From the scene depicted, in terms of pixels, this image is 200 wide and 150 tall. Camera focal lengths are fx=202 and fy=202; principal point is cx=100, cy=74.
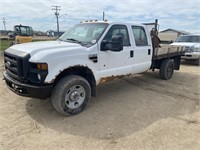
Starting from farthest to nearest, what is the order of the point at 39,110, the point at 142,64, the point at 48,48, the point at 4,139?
the point at 142,64
the point at 39,110
the point at 48,48
the point at 4,139

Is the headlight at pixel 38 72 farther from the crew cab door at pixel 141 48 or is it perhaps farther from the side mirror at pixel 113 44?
the crew cab door at pixel 141 48

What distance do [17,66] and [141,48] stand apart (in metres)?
3.35

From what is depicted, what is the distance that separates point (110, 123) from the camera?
3943 mm

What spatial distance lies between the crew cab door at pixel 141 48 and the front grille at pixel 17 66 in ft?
9.52

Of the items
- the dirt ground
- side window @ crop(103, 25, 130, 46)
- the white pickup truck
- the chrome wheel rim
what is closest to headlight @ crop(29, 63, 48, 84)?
the white pickup truck

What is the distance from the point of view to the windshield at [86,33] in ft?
15.1

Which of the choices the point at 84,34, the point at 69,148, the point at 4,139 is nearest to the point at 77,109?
the point at 69,148

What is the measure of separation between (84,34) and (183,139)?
313 cm

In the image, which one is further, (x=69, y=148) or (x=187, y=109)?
(x=187, y=109)

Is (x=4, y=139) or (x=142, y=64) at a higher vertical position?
(x=142, y=64)

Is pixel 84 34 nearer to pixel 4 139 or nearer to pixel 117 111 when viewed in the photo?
pixel 117 111

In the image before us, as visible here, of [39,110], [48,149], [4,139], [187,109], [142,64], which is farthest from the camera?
[142,64]

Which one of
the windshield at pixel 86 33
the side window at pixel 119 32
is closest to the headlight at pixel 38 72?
the windshield at pixel 86 33

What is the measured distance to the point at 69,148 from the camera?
3133 millimetres
